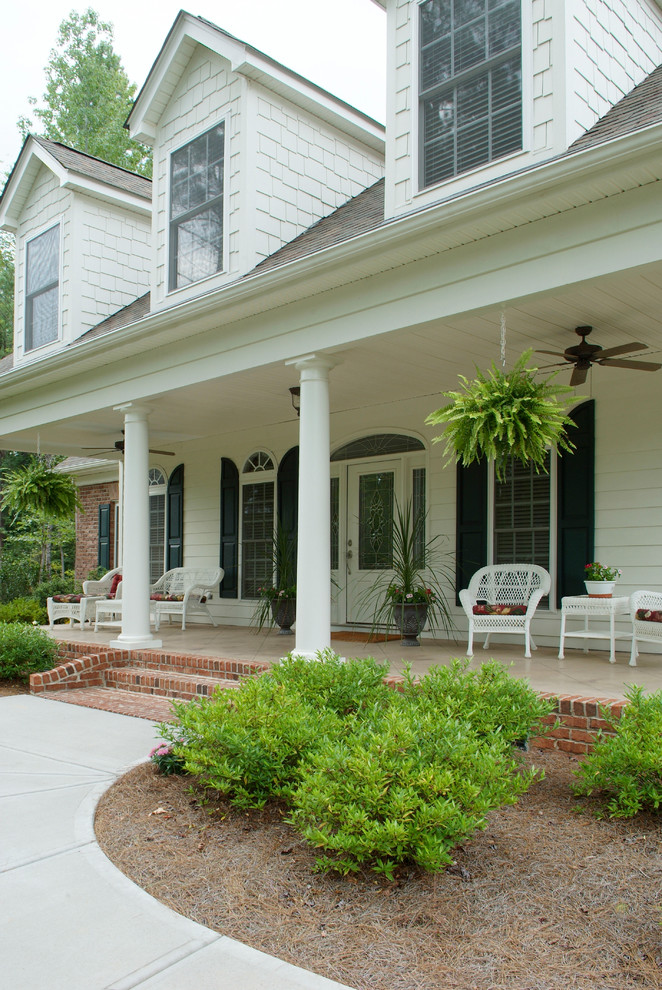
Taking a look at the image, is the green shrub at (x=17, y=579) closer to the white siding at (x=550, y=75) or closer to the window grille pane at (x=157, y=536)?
the window grille pane at (x=157, y=536)

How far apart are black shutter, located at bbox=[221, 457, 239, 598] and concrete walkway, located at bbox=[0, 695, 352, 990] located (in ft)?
19.5

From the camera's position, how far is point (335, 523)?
9.03 meters

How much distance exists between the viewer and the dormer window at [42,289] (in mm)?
9086

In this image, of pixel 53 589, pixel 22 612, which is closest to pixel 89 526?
pixel 53 589

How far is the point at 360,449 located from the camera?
8.77 metres

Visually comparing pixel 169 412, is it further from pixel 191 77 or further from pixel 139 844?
pixel 139 844

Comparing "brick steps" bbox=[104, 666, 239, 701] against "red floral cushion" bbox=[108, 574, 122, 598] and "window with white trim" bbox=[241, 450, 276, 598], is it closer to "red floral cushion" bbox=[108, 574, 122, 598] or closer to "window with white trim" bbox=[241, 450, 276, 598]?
"window with white trim" bbox=[241, 450, 276, 598]

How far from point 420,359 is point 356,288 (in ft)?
4.12

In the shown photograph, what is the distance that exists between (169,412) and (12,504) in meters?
2.13

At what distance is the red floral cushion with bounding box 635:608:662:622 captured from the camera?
5539mm

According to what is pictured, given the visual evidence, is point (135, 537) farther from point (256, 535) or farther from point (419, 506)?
Answer: point (419, 506)

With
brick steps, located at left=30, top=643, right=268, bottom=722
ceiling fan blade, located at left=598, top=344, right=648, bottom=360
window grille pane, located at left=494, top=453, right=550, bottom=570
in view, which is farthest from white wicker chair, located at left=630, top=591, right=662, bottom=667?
brick steps, located at left=30, top=643, right=268, bottom=722

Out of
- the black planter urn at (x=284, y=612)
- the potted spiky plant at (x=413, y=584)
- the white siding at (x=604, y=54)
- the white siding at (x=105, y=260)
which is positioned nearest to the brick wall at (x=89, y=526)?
the white siding at (x=105, y=260)

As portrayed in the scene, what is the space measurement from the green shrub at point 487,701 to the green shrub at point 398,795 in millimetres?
396
